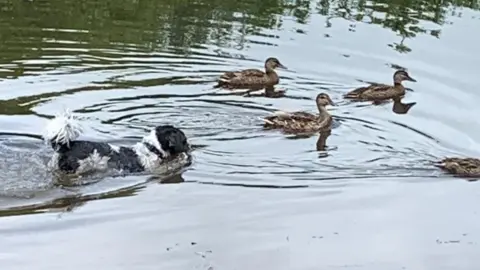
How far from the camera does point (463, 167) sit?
406 inches

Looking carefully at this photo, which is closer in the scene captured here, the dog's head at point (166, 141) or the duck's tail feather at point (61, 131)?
the duck's tail feather at point (61, 131)

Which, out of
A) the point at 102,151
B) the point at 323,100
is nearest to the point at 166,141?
the point at 102,151

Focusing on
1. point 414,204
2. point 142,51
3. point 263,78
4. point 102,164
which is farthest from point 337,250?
point 142,51

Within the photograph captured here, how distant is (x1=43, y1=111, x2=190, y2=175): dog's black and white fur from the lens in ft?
33.4

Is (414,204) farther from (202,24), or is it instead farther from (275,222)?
(202,24)

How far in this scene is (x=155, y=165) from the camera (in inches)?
427

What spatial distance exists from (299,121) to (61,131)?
10.2ft

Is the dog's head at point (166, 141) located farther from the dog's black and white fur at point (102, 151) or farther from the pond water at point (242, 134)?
the pond water at point (242, 134)

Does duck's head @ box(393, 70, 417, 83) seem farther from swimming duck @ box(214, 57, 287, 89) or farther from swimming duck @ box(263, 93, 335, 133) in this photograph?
swimming duck @ box(263, 93, 335, 133)

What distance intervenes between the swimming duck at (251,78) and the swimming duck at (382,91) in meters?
1.08

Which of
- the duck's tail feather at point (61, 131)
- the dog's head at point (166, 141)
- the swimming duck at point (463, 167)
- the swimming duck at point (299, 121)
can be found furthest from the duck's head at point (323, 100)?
the duck's tail feather at point (61, 131)

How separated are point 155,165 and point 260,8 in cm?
761

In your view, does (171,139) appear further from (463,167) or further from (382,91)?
(382,91)

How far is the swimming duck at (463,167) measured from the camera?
1032 cm
